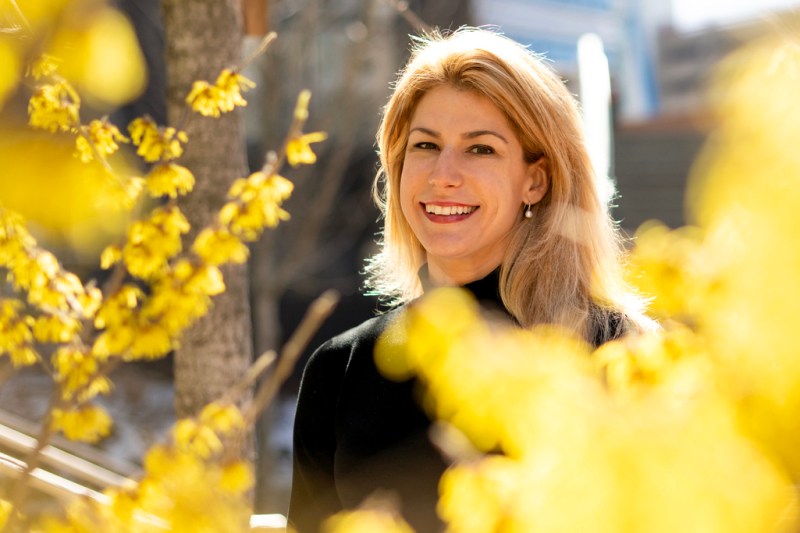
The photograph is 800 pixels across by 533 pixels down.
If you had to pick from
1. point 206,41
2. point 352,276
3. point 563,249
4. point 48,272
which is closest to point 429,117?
point 563,249

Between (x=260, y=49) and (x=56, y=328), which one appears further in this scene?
(x=56, y=328)

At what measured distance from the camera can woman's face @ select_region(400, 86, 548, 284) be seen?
232 cm

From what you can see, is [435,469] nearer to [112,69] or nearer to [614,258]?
[614,258]

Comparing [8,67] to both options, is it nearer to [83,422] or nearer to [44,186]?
[44,186]

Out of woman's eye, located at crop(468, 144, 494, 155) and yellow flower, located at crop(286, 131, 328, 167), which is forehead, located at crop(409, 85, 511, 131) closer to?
woman's eye, located at crop(468, 144, 494, 155)

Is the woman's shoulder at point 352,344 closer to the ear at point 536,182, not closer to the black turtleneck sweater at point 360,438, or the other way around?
the black turtleneck sweater at point 360,438

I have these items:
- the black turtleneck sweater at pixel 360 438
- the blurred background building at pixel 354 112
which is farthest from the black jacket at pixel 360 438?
the blurred background building at pixel 354 112

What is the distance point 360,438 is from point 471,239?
0.52 meters

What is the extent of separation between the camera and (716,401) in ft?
2.76

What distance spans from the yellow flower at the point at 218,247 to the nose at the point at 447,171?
0.53m

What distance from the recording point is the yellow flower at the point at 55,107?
237 cm

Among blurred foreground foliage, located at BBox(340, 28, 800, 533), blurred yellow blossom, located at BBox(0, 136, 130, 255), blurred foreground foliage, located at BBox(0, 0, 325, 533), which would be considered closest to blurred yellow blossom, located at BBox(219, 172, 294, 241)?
blurred foreground foliage, located at BBox(0, 0, 325, 533)

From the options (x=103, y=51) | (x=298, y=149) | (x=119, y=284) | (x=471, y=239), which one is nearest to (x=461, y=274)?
(x=471, y=239)

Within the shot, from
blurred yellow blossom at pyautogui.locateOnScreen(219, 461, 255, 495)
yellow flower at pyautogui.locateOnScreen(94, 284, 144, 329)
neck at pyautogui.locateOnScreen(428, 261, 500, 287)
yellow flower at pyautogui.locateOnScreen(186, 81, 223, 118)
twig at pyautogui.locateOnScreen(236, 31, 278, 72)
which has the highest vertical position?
twig at pyautogui.locateOnScreen(236, 31, 278, 72)
